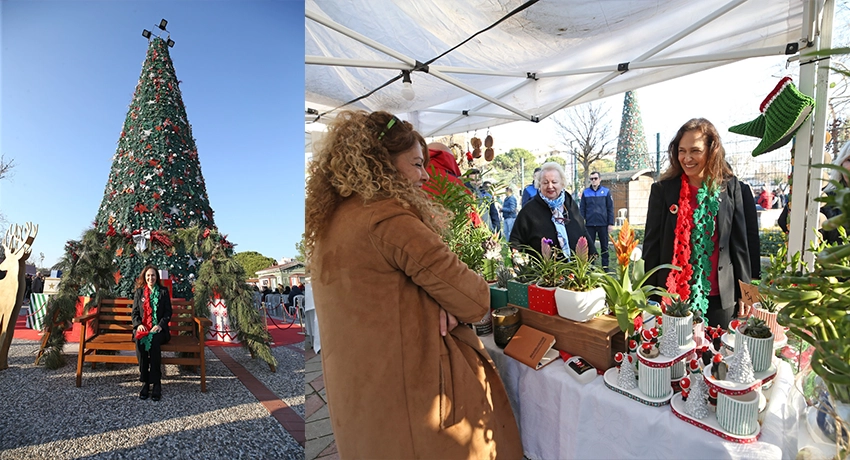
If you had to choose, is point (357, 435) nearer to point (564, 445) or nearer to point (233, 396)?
point (564, 445)

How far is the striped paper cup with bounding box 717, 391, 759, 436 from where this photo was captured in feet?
3.02

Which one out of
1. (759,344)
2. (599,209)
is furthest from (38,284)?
(599,209)

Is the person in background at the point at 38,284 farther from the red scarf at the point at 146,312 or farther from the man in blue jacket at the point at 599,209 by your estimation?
the man in blue jacket at the point at 599,209

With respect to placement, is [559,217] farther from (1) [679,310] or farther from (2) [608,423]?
(2) [608,423]

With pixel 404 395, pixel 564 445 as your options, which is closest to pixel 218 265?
pixel 404 395

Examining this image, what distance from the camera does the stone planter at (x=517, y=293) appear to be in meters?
1.62

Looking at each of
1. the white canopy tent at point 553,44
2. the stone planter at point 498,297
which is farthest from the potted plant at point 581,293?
the white canopy tent at point 553,44

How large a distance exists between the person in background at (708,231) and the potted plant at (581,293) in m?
0.90

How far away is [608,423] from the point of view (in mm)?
1180

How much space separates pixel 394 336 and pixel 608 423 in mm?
664

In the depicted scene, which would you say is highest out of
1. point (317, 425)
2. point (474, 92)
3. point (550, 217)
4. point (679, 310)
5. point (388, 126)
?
point (474, 92)

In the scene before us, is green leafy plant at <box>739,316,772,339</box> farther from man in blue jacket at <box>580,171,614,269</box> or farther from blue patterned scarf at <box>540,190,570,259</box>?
man in blue jacket at <box>580,171,614,269</box>

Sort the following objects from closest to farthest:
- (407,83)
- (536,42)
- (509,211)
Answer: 1. (536,42)
2. (407,83)
3. (509,211)

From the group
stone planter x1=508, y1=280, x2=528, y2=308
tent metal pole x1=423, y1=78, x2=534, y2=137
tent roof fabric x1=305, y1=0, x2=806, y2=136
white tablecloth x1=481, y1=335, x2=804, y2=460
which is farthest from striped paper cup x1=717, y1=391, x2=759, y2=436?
tent metal pole x1=423, y1=78, x2=534, y2=137
